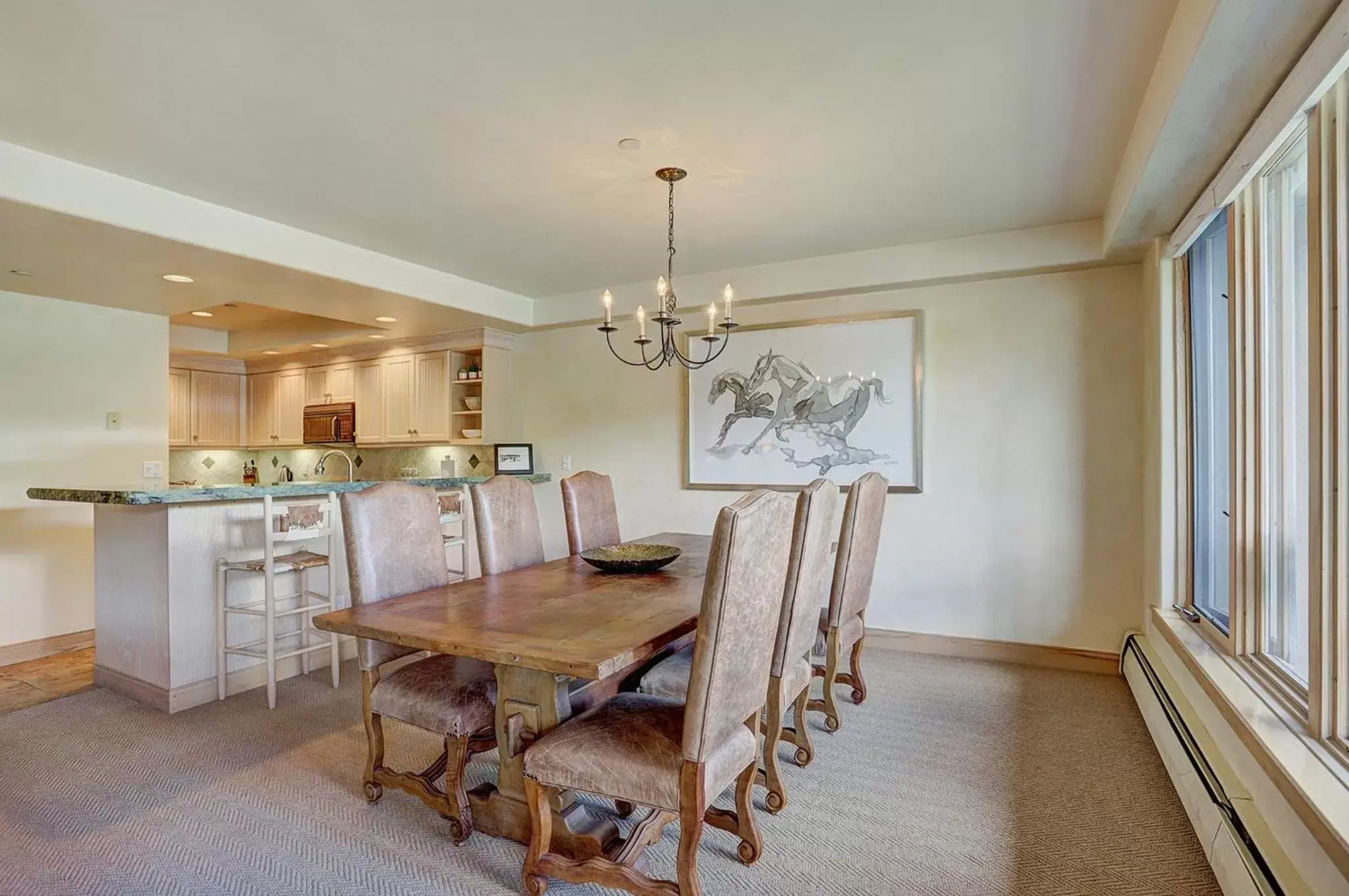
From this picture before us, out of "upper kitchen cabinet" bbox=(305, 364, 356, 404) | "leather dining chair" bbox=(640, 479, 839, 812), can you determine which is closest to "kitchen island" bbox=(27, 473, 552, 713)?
"leather dining chair" bbox=(640, 479, 839, 812)

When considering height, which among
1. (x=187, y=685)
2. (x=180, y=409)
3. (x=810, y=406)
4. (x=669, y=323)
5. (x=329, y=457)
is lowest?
(x=187, y=685)

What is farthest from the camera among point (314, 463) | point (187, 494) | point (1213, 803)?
point (314, 463)

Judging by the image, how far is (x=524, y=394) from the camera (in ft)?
17.7

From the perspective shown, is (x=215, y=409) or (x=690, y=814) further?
(x=215, y=409)

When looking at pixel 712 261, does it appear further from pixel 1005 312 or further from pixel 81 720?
pixel 81 720

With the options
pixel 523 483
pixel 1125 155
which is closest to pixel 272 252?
pixel 523 483

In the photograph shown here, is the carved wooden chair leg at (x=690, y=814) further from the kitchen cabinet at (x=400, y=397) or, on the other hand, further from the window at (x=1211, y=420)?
the kitchen cabinet at (x=400, y=397)

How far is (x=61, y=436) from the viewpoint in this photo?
13.9 ft

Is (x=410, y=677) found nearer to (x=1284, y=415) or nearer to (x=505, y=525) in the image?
(x=505, y=525)

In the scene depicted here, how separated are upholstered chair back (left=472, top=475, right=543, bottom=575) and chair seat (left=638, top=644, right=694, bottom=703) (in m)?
0.86

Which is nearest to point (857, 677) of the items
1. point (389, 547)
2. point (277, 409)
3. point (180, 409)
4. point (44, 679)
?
point (389, 547)

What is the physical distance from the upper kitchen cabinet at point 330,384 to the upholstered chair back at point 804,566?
5.07 m

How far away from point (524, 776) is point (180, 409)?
6.47 m

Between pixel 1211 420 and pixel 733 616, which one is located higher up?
pixel 1211 420
